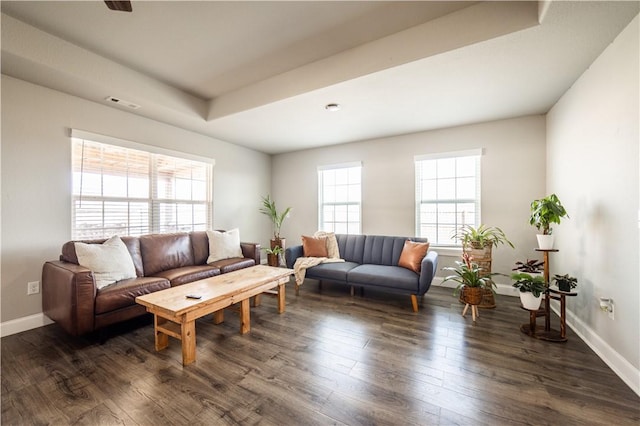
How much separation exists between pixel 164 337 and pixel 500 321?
332 centimetres

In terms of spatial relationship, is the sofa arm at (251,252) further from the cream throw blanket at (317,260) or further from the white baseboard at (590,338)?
the white baseboard at (590,338)

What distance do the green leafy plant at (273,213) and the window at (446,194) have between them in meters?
2.61

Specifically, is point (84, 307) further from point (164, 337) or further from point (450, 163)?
point (450, 163)

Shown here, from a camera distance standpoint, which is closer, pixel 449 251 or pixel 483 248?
pixel 483 248

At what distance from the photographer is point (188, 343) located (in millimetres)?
2043

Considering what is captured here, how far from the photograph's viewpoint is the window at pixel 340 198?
4.96 metres

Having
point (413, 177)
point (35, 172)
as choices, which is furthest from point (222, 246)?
point (413, 177)

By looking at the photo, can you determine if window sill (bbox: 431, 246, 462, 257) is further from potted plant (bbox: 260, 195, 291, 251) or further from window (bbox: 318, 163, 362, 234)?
potted plant (bbox: 260, 195, 291, 251)

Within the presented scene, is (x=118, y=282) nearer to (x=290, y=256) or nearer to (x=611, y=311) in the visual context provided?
(x=290, y=256)

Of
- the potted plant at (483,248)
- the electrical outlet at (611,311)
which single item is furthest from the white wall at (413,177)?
the electrical outlet at (611,311)

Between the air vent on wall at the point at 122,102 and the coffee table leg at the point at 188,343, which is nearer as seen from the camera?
the coffee table leg at the point at 188,343

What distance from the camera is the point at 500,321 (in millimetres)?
2814

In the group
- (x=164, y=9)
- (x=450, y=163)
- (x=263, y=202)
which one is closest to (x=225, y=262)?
(x=263, y=202)

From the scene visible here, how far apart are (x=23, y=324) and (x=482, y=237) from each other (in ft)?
17.2
